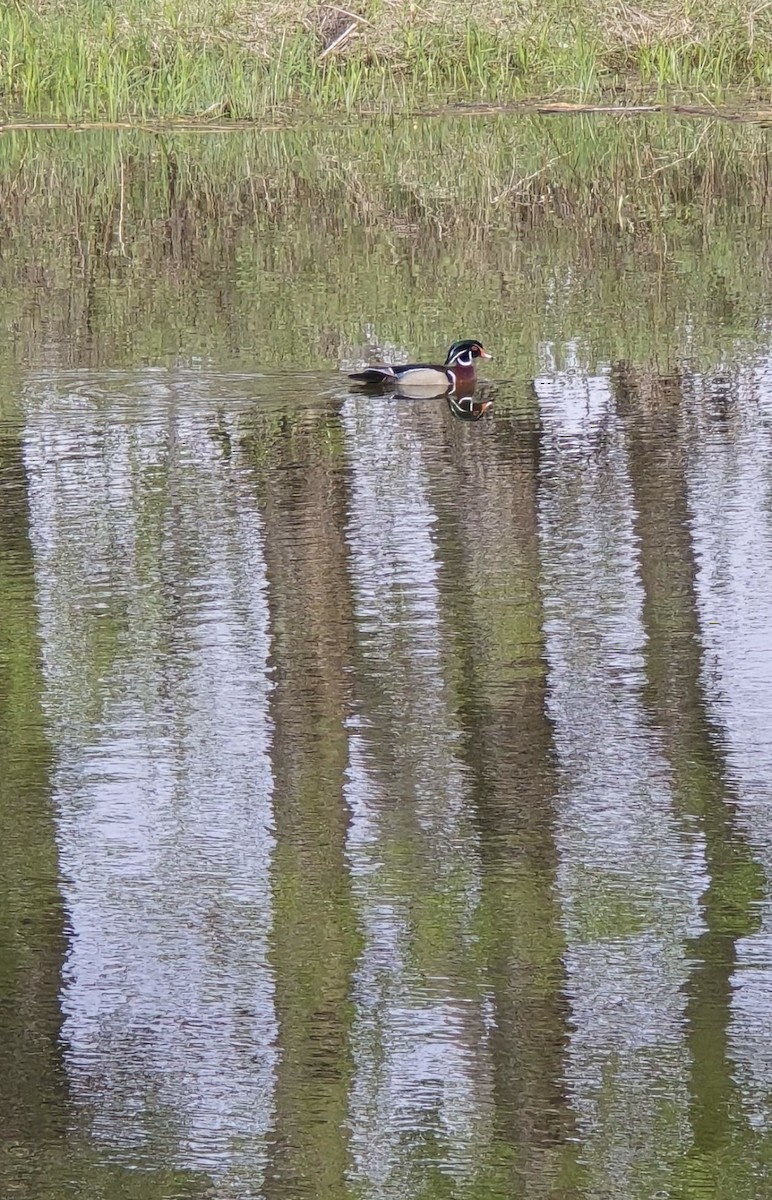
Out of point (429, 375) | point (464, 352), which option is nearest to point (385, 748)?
point (429, 375)

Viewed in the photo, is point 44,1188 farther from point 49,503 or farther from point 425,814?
point 49,503

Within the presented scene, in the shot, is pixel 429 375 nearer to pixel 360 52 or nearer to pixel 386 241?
pixel 386 241

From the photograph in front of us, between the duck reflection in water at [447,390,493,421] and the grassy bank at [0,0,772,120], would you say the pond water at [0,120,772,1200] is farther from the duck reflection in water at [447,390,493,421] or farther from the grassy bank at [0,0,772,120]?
the grassy bank at [0,0,772,120]

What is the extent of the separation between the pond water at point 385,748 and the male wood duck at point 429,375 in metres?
0.09

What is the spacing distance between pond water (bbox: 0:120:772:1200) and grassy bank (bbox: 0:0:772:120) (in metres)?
8.22

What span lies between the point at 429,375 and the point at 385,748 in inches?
155

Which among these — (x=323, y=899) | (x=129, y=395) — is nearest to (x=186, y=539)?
(x=129, y=395)

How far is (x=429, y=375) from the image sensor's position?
8898 millimetres

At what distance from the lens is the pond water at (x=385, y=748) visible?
3611mm

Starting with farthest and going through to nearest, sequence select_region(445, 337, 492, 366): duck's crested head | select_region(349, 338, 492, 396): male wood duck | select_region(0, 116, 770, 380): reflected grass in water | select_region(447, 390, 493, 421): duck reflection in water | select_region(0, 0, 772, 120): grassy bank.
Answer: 1. select_region(0, 0, 772, 120): grassy bank
2. select_region(0, 116, 770, 380): reflected grass in water
3. select_region(445, 337, 492, 366): duck's crested head
4. select_region(349, 338, 492, 396): male wood duck
5. select_region(447, 390, 493, 421): duck reflection in water

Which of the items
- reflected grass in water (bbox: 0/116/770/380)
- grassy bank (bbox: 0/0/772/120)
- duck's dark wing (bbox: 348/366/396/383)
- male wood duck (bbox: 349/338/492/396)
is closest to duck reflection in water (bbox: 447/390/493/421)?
male wood duck (bbox: 349/338/492/396)

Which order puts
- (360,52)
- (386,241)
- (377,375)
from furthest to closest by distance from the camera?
1. (360,52)
2. (386,241)
3. (377,375)

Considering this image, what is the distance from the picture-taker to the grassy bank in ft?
61.7

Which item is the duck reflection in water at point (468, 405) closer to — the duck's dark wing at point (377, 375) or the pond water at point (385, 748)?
the pond water at point (385, 748)
